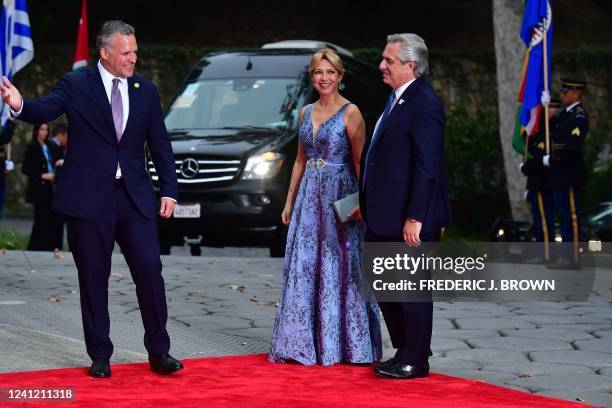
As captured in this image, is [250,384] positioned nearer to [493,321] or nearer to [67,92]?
[67,92]

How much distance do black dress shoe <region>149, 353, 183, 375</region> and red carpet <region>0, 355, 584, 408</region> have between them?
0.05 meters

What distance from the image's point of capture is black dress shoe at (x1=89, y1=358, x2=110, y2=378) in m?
6.73

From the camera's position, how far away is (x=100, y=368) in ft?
22.1

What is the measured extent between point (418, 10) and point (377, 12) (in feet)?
4.96

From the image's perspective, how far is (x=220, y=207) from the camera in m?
14.0

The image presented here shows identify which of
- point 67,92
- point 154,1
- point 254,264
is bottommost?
point 254,264

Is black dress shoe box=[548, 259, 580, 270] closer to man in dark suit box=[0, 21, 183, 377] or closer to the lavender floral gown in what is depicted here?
the lavender floral gown

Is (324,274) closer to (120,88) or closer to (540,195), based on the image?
(120,88)

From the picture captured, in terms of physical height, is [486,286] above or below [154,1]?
below

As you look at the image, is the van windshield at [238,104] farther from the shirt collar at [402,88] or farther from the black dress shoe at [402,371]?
the black dress shoe at [402,371]

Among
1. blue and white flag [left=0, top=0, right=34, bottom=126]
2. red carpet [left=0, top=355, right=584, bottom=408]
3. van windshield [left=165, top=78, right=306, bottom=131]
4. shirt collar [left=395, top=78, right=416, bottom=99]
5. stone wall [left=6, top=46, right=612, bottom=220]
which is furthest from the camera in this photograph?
stone wall [left=6, top=46, right=612, bottom=220]

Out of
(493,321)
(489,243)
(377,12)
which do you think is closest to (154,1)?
(377,12)

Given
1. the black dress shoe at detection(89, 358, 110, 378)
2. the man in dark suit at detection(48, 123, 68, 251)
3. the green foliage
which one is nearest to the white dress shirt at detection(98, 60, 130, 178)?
the black dress shoe at detection(89, 358, 110, 378)

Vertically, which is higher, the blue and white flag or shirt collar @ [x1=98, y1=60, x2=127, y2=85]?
the blue and white flag
